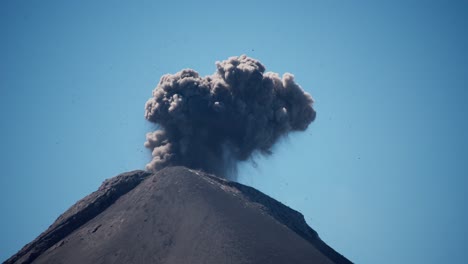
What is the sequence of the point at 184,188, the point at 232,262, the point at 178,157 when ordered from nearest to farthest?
1. the point at 232,262
2. the point at 184,188
3. the point at 178,157

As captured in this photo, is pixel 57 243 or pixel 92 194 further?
pixel 92 194

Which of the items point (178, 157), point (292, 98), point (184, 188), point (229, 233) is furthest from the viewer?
point (292, 98)

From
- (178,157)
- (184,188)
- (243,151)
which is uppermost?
(243,151)

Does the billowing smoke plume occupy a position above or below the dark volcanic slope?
above

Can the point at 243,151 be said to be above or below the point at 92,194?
above

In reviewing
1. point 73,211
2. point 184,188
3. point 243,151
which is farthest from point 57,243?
point 243,151

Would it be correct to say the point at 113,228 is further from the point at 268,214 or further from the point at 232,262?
the point at 268,214

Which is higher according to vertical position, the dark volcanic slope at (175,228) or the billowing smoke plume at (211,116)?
the billowing smoke plume at (211,116)
